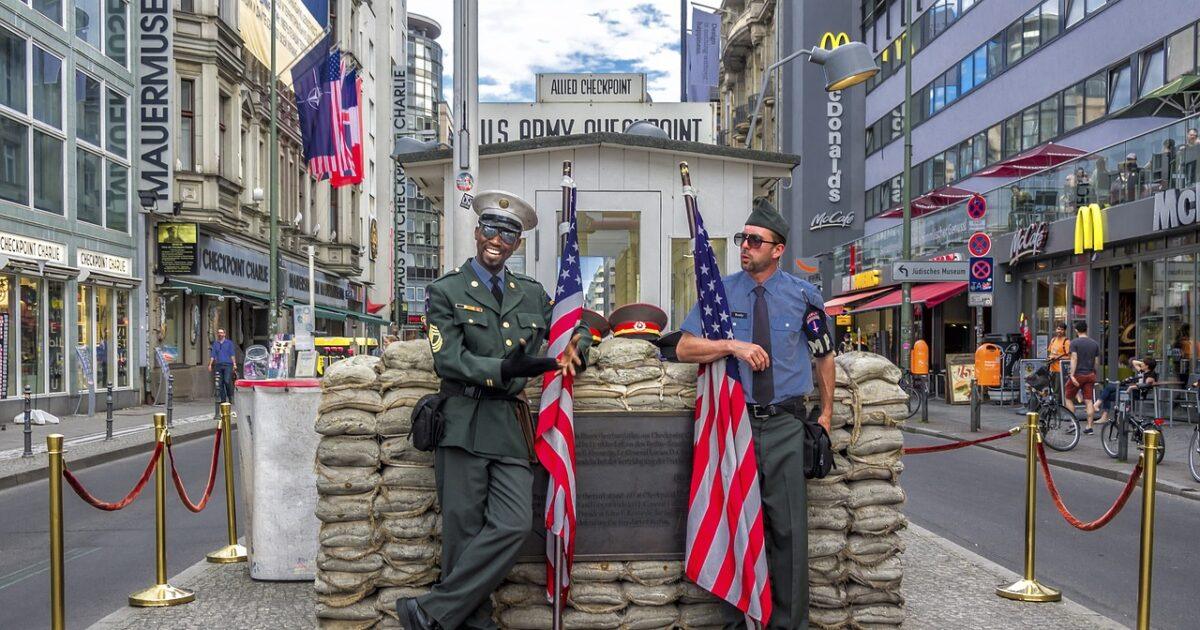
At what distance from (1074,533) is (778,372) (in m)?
5.74

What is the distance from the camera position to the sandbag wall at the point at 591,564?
4.82 metres

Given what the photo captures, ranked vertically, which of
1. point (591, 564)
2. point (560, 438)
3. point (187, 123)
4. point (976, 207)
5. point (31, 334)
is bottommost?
point (591, 564)

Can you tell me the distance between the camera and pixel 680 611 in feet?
16.3

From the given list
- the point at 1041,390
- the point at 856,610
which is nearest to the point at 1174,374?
the point at 1041,390

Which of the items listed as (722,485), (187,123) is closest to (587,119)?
(722,485)

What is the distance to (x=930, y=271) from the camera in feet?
69.9

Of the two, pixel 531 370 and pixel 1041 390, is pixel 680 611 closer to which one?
pixel 531 370

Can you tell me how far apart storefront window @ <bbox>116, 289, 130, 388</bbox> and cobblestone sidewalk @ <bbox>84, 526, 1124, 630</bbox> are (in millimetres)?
19840

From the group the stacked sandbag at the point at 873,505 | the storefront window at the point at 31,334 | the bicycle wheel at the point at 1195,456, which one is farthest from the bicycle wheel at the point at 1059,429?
the storefront window at the point at 31,334

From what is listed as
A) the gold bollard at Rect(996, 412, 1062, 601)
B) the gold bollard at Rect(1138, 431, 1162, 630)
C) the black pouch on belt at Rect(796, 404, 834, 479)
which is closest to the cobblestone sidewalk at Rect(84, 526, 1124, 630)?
the gold bollard at Rect(996, 412, 1062, 601)

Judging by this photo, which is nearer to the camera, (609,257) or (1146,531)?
(1146,531)

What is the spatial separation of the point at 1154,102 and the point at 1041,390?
30.5 ft

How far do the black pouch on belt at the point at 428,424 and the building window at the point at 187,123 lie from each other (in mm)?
25809

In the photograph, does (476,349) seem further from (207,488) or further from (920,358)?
(920,358)
